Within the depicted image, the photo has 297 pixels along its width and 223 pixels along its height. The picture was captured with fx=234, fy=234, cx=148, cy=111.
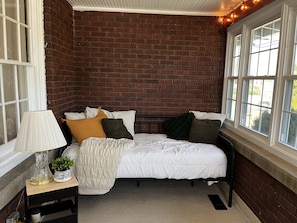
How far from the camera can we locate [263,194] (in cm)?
227

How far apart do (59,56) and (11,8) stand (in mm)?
915

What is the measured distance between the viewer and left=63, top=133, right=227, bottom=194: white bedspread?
258 centimetres

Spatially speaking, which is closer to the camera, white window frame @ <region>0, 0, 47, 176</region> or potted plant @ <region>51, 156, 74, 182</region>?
potted plant @ <region>51, 156, 74, 182</region>

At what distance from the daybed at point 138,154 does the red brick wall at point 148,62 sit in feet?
1.89

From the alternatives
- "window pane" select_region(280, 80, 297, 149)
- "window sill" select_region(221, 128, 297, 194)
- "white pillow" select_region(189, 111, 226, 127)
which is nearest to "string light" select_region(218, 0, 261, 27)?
"window pane" select_region(280, 80, 297, 149)

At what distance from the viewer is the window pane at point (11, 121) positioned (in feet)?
6.60

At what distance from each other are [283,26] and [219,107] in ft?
5.90

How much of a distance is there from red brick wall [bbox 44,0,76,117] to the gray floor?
1.21 meters

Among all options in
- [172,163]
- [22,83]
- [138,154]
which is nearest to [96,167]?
[138,154]

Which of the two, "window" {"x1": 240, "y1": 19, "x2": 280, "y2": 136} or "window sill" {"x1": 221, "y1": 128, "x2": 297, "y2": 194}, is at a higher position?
"window" {"x1": 240, "y1": 19, "x2": 280, "y2": 136}

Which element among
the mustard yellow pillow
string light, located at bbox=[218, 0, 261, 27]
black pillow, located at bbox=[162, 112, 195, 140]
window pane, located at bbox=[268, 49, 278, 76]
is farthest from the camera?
black pillow, located at bbox=[162, 112, 195, 140]

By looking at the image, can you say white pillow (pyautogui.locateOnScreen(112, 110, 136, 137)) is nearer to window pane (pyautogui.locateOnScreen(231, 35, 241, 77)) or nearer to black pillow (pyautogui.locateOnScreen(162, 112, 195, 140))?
black pillow (pyautogui.locateOnScreen(162, 112, 195, 140))

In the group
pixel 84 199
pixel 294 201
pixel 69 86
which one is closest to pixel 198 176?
pixel 294 201

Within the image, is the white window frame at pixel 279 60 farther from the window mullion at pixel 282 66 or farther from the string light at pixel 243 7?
the string light at pixel 243 7
